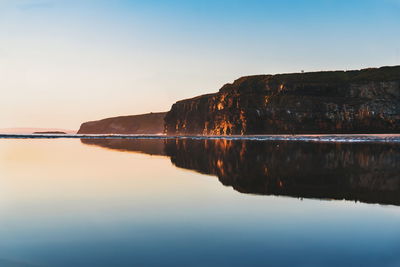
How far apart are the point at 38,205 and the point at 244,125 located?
5304 inches

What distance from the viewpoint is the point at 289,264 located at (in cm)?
652

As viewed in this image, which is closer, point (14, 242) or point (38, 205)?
point (14, 242)

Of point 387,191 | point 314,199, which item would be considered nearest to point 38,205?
point 314,199

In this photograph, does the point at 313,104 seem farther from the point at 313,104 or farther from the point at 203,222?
A: the point at 203,222

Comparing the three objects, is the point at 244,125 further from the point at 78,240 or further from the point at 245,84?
the point at 78,240

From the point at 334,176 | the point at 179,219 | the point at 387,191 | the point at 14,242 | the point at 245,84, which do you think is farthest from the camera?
the point at 245,84

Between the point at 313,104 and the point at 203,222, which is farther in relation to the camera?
the point at 313,104

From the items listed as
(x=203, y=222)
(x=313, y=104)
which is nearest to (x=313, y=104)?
(x=313, y=104)

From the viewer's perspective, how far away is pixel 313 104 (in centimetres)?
12912

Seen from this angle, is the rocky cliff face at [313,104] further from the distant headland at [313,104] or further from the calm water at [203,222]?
the calm water at [203,222]

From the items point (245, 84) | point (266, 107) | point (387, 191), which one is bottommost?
point (387, 191)

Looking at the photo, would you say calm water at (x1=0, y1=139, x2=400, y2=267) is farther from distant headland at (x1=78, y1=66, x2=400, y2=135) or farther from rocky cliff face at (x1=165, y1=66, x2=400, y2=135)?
rocky cliff face at (x1=165, y1=66, x2=400, y2=135)

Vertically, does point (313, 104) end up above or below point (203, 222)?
above

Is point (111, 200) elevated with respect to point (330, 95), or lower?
lower
